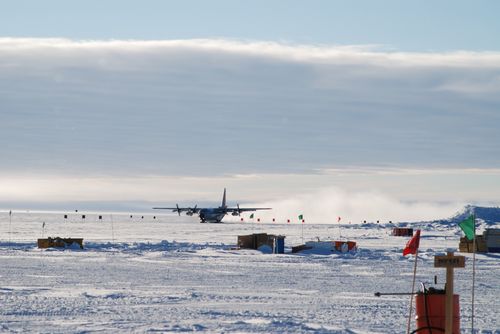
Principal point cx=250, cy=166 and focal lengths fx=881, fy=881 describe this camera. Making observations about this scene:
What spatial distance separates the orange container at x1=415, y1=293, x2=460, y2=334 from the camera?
1334 cm

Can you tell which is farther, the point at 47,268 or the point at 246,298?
the point at 47,268

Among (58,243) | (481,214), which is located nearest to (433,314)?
(58,243)

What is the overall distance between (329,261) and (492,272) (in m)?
7.67

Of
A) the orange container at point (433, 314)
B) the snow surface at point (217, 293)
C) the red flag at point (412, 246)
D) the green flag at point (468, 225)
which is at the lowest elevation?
the snow surface at point (217, 293)

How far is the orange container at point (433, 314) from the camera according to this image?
525 inches

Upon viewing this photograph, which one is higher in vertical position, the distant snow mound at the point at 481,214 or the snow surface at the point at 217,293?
the distant snow mound at the point at 481,214

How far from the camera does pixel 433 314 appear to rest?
44.0ft

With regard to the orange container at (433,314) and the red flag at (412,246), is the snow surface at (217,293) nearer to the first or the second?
the red flag at (412,246)

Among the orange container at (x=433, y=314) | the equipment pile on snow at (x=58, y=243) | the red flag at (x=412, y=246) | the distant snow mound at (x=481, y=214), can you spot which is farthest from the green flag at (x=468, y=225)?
the distant snow mound at (x=481, y=214)

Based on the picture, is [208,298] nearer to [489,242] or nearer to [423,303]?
[423,303]

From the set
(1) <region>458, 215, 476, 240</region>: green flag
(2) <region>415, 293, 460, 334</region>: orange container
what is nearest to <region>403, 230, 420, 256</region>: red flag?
(2) <region>415, 293, 460, 334</region>: orange container

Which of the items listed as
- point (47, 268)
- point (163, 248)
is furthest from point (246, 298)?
point (163, 248)

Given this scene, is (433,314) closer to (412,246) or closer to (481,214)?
(412,246)

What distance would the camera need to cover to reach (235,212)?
142 metres
